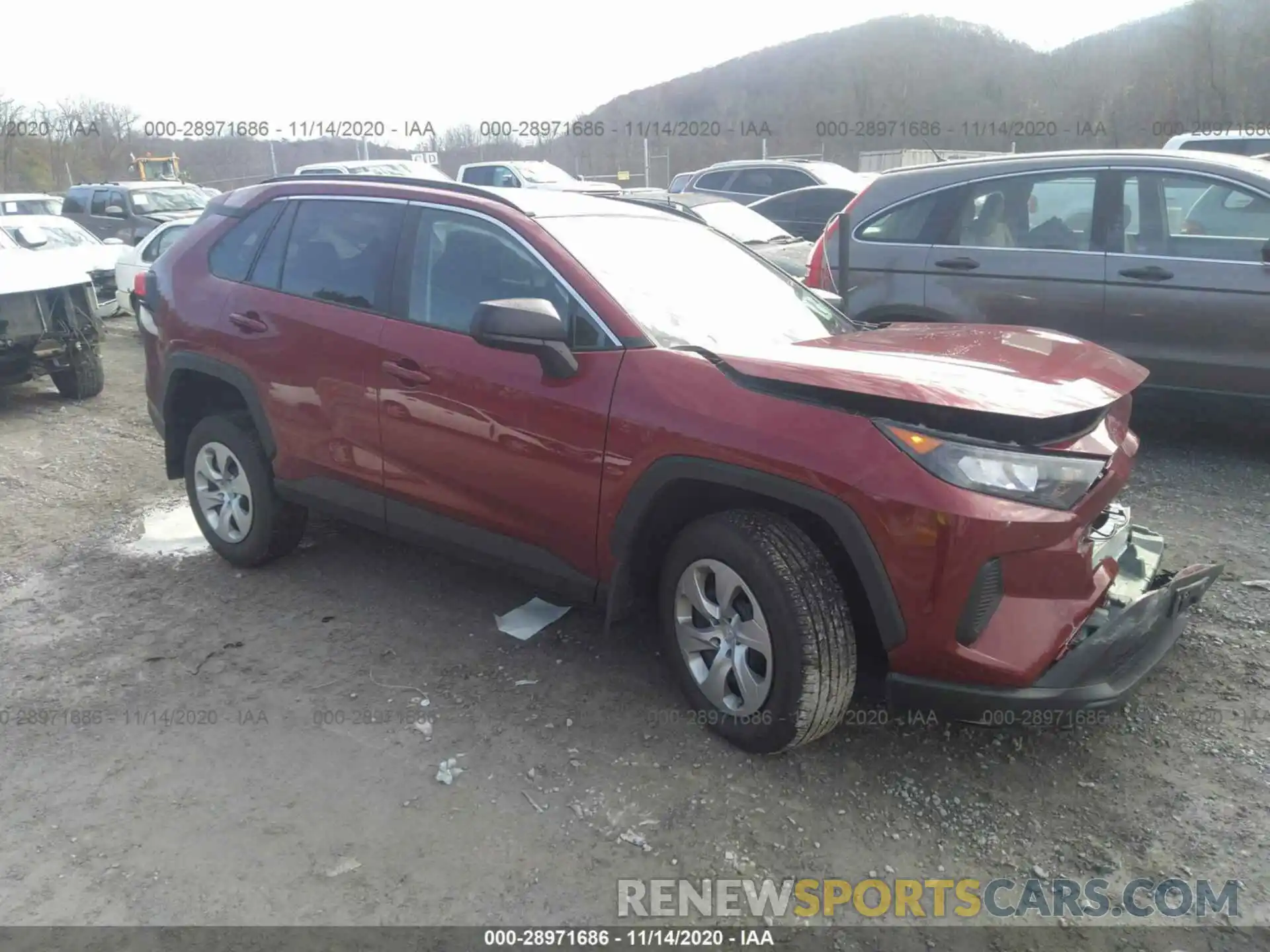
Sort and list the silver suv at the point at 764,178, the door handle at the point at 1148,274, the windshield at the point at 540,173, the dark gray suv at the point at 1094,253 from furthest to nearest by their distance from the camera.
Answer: the windshield at the point at 540,173 < the silver suv at the point at 764,178 < the door handle at the point at 1148,274 < the dark gray suv at the point at 1094,253

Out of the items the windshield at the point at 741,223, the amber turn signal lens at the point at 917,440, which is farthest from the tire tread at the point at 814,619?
the windshield at the point at 741,223

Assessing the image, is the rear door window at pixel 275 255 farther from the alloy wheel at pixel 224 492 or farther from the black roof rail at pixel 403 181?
the alloy wheel at pixel 224 492

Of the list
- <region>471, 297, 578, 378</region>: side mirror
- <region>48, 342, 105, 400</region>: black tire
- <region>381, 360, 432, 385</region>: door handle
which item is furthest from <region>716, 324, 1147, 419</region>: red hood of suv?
<region>48, 342, 105, 400</region>: black tire

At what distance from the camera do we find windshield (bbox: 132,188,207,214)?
16875 millimetres

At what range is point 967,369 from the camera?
3.01 m

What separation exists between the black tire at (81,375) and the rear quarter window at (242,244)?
175 inches

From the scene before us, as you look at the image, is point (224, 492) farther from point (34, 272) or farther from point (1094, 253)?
point (1094, 253)

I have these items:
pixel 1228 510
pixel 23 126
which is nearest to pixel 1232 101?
pixel 1228 510

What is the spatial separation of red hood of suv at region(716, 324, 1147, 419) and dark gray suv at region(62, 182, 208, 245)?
15860 mm

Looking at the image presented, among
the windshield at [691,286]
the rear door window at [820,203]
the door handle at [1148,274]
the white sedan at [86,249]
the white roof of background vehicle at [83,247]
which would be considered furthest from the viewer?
the rear door window at [820,203]

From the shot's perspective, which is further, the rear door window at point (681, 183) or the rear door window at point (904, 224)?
the rear door window at point (681, 183)

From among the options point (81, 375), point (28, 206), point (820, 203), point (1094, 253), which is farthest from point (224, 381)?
point (28, 206)

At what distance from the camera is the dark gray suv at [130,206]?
16719mm

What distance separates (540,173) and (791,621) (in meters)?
16.7
